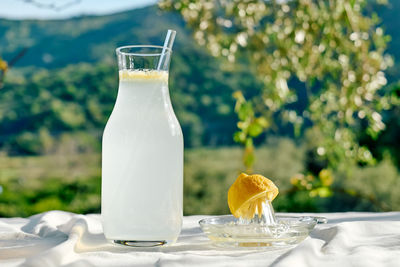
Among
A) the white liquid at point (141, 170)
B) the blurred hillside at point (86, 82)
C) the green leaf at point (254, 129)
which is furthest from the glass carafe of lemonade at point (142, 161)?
the blurred hillside at point (86, 82)

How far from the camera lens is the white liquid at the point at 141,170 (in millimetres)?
689

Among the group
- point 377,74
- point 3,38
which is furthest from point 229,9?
point 3,38

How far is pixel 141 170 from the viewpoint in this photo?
0.69 meters

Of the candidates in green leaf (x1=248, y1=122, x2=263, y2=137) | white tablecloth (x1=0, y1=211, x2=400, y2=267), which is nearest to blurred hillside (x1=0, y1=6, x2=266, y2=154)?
green leaf (x1=248, y1=122, x2=263, y2=137)

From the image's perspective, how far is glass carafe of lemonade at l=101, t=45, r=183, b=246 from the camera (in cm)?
69

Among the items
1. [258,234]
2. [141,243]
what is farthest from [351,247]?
[141,243]

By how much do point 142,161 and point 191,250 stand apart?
0.45ft

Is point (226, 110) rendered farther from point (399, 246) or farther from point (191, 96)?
point (399, 246)

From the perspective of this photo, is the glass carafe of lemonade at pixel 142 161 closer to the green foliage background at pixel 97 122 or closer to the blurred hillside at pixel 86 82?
the green foliage background at pixel 97 122

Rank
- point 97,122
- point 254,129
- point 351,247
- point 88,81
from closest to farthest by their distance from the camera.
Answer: point 351,247 < point 254,129 < point 97,122 < point 88,81

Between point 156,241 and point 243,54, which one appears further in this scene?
point 243,54

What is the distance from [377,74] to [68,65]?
6333 mm

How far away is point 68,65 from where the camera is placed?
7.83 metres

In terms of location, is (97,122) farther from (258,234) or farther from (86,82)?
(258,234)
